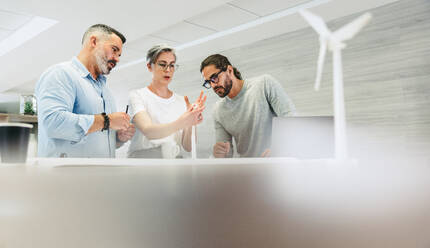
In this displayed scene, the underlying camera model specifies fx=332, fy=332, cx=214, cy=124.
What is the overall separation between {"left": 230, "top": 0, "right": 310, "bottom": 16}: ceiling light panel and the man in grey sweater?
1.21 metres

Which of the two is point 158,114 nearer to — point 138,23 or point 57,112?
point 57,112

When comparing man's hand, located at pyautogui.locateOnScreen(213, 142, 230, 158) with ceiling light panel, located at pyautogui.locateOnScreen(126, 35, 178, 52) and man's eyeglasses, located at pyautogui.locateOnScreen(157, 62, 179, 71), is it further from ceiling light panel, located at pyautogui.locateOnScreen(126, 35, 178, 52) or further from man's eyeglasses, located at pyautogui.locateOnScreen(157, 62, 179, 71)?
ceiling light panel, located at pyautogui.locateOnScreen(126, 35, 178, 52)

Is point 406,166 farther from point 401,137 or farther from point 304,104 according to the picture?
point 304,104

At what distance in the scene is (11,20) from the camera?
2.99m

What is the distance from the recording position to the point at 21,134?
0.52 meters

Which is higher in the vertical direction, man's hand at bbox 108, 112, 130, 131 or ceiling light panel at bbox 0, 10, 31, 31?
ceiling light panel at bbox 0, 10, 31, 31

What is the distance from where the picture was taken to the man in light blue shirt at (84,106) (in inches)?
39.0

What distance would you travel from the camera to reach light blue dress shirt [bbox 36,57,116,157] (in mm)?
983

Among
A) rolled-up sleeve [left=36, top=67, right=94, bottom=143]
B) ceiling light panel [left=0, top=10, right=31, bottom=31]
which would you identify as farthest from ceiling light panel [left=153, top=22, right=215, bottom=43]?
rolled-up sleeve [left=36, top=67, right=94, bottom=143]

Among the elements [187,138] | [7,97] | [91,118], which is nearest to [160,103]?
[187,138]

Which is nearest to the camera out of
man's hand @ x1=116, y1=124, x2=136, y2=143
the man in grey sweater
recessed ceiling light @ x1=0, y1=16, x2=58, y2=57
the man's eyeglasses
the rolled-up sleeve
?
the rolled-up sleeve

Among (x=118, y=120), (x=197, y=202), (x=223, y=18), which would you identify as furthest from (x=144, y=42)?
(x=197, y=202)

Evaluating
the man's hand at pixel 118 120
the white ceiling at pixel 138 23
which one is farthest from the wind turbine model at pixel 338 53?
the white ceiling at pixel 138 23

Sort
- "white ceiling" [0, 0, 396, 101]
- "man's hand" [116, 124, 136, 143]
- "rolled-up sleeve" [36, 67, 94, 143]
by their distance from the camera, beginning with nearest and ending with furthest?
1. "rolled-up sleeve" [36, 67, 94, 143]
2. "man's hand" [116, 124, 136, 143]
3. "white ceiling" [0, 0, 396, 101]
